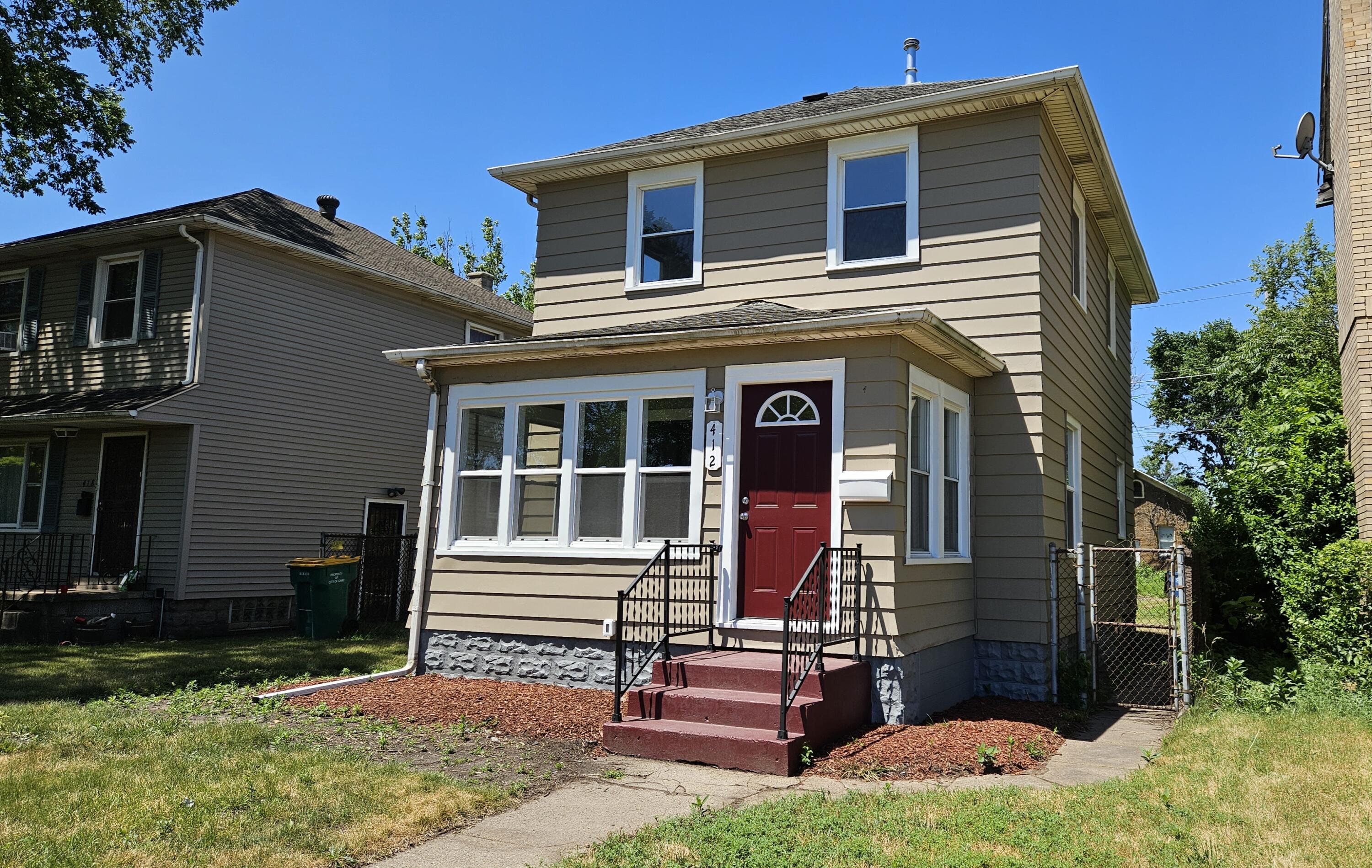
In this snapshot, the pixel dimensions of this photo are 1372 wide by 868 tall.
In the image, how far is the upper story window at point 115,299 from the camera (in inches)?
601

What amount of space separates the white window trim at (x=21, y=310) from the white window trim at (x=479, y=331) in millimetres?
7359

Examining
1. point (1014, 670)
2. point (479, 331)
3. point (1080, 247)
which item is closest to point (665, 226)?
point (1080, 247)

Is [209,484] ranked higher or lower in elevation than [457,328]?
lower

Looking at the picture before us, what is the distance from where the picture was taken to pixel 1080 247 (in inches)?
452

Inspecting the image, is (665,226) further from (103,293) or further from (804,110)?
(103,293)

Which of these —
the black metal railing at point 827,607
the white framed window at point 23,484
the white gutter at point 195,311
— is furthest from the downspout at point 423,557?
the white framed window at point 23,484

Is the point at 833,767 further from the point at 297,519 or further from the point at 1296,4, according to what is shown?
the point at 1296,4

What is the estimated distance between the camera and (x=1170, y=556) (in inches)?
356

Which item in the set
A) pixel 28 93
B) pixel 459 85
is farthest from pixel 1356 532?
pixel 28 93

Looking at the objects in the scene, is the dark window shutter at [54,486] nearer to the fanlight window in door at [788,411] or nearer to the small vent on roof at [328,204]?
the small vent on roof at [328,204]

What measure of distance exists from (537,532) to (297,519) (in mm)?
7930

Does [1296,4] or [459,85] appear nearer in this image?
[1296,4]

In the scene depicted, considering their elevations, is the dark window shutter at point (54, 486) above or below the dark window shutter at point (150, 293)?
below

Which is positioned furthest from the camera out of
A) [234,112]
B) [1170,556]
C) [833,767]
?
[234,112]
